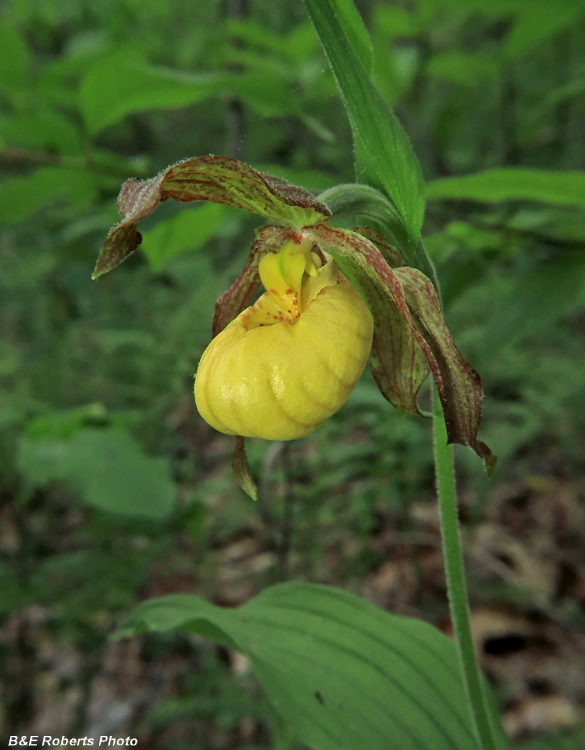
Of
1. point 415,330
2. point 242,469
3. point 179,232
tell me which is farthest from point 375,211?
point 179,232

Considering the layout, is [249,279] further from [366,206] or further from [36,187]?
[36,187]

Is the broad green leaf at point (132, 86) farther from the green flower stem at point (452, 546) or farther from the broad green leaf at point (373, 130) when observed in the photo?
the green flower stem at point (452, 546)

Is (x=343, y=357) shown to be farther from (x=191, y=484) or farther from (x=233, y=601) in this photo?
(x=233, y=601)

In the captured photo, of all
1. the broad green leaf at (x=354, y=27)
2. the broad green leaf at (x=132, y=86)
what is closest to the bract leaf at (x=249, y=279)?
the broad green leaf at (x=354, y=27)

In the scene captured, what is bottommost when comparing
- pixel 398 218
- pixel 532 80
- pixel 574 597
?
pixel 574 597

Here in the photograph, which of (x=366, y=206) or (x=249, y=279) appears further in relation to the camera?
(x=249, y=279)

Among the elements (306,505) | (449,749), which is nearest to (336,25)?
(449,749)
